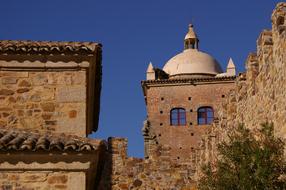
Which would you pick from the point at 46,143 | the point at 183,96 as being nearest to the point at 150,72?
the point at 183,96

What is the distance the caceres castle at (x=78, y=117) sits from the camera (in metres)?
9.62

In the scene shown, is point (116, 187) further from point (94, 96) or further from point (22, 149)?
point (22, 149)

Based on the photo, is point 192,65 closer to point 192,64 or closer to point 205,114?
point 192,64

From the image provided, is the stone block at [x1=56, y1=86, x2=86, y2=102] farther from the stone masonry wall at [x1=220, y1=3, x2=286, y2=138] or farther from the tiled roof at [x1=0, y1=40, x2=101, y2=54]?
the stone masonry wall at [x1=220, y1=3, x2=286, y2=138]

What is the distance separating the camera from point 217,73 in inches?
1678

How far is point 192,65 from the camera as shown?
137 ft

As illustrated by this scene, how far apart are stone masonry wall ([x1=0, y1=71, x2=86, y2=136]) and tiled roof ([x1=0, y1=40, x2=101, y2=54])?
0.36m

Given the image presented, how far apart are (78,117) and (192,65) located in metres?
30.6

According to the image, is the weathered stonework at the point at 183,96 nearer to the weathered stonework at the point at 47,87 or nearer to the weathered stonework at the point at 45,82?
the weathered stonework at the point at 47,87

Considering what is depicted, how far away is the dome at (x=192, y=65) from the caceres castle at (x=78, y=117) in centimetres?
2437

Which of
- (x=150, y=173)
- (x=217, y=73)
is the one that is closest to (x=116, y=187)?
(x=150, y=173)

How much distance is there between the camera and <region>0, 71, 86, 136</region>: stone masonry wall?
37.9 ft

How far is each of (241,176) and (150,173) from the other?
231 inches

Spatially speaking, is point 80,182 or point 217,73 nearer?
point 80,182
